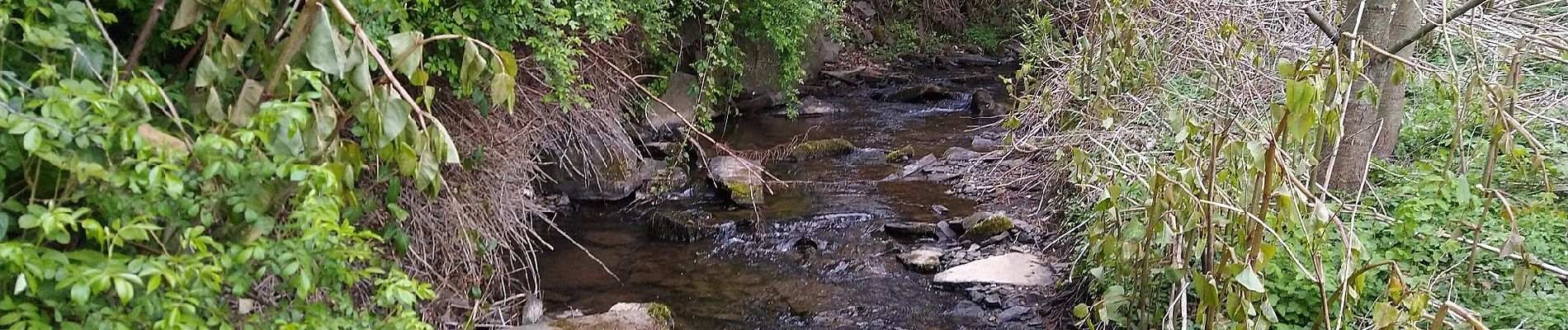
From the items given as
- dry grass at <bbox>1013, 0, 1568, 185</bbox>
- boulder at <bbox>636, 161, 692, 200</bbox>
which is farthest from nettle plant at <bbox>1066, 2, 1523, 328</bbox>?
boulder at <bbox>636, 161, 692, 200</bbox>

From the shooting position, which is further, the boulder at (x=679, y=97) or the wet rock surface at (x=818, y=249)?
the boulder at (x=679, y=97)

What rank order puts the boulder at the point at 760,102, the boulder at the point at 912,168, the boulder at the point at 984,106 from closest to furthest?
1. the boulder at the point at 912,168
2. the boulder at the point at 984,106
3. the boulder at the point at 760,102

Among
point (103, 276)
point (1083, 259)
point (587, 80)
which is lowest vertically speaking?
point (1083, 259)

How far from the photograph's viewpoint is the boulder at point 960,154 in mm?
7337

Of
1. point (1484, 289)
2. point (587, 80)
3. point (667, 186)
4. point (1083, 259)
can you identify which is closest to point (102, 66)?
point (587, 80)

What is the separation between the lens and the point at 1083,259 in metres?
4.20

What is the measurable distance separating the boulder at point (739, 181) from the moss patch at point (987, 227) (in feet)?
4.95

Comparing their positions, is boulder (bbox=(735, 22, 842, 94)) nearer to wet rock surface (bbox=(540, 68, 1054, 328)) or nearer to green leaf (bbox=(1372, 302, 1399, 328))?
wet rock surface (bbox=(540, 68, 1054, 328))

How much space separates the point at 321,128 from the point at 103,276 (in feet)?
1.46

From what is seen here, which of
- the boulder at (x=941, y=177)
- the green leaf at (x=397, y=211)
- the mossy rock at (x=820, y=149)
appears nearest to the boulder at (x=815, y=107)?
the mossy rock at (x=820, y=149)

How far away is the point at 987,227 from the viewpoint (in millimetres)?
5398

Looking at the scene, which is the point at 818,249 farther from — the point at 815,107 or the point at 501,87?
the point at 815,107

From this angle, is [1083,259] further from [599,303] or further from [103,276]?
[103,276]

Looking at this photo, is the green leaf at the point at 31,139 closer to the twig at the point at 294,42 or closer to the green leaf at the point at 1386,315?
the twig at the point at 294,42
